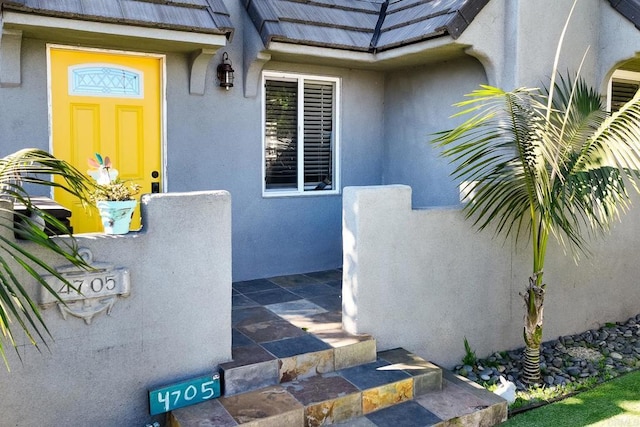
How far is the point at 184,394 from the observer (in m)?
4.45

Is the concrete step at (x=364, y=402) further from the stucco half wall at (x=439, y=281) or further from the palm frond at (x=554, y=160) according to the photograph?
the palm frond at (x=554, y=160)

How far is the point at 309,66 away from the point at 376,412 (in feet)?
16.8

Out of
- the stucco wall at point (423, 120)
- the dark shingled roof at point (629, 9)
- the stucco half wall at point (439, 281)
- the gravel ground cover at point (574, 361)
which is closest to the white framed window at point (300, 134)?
the stucco wall at point (423, 120)

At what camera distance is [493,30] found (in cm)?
680

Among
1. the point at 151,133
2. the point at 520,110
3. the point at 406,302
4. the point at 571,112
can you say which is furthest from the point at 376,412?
the point at 151,133

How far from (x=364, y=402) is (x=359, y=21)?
553cm

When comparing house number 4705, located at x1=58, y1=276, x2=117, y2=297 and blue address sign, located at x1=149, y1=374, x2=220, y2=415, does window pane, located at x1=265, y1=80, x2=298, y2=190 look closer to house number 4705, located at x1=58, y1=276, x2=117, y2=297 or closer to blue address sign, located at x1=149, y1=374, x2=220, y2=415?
blue address sign, located at x1=149, y1=374, x2=220, y2=415

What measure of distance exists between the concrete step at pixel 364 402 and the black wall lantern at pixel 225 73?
13.3 ft

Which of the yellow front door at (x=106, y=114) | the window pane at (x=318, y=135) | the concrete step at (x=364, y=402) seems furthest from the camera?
the window pane at (x=318, y=135)

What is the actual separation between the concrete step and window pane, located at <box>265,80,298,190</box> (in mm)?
3554

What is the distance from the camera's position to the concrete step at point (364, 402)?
4371mm

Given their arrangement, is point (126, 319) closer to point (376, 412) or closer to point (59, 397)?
point (59, 397)

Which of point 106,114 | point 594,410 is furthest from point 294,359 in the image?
point 106,114

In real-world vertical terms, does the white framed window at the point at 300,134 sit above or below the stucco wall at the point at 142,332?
above
